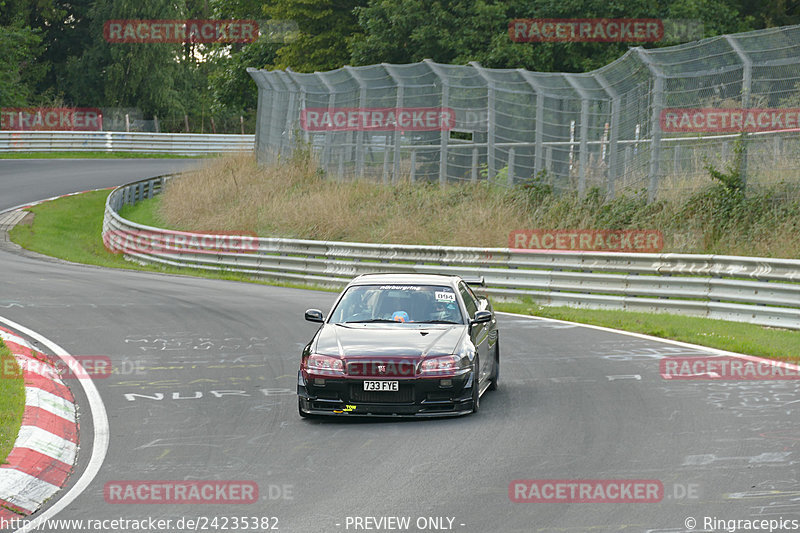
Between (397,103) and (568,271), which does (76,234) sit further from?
(568,271)

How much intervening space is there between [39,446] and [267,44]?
41.5m

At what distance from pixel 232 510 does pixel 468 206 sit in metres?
19.6

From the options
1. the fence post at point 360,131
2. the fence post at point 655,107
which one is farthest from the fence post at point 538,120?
the fence post at point 360,131

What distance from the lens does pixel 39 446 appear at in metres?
9.09

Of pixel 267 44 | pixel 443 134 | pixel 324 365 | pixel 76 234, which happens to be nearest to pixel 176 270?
pixel 443 134

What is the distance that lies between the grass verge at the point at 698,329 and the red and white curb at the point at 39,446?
8.10 metres

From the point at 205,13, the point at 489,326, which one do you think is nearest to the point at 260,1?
the point at 205,13

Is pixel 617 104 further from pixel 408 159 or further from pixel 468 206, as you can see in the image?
pixel 408 159

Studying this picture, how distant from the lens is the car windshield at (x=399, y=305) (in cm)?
1136

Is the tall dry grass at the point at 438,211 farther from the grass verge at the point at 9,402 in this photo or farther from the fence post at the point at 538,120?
the grass verge at the point at 9,402

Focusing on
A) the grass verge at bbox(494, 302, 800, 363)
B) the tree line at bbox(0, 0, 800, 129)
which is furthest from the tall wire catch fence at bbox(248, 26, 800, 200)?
the tree line at bbox(0, 0, 800, 129)

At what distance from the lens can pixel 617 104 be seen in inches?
924

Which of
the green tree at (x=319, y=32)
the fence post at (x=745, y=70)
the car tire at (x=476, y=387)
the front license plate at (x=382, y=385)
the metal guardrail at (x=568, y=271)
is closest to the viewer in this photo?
the front license plate at (x=382, y=385)

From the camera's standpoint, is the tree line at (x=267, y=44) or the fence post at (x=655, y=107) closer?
the fence post at (x=655, y=107)
